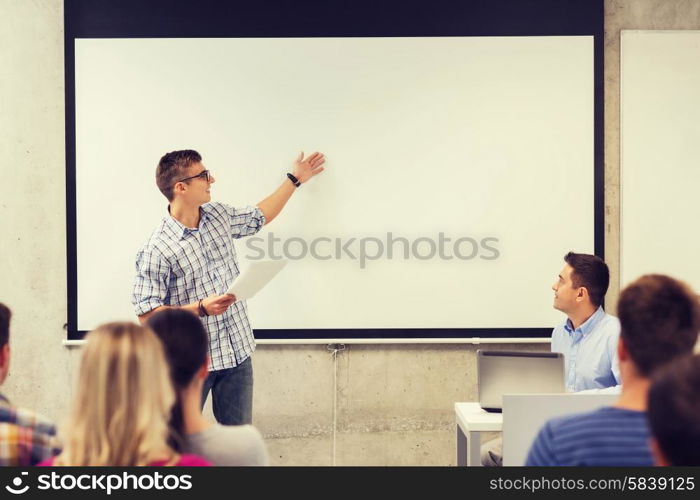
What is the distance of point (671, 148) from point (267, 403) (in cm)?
249

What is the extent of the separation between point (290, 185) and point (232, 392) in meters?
1.08

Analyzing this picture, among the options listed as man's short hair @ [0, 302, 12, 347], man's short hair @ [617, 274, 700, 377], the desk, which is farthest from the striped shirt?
man's short hair @ [0, 302, 12, 347]

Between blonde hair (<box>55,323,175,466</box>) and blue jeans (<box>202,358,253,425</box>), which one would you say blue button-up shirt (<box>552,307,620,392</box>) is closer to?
blue jeans (<box>202,358,253,425</box>)

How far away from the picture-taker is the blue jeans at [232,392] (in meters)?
3.51

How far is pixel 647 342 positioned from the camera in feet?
5.48

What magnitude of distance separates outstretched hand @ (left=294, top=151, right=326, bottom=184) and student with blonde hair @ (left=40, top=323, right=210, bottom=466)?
249 centimetres

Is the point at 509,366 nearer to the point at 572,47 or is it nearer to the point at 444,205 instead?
the point at 444,205

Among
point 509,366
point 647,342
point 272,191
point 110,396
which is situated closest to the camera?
point 110,396

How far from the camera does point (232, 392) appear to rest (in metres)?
3.52

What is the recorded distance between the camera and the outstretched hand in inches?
155

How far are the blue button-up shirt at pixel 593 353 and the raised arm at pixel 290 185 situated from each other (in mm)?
1514

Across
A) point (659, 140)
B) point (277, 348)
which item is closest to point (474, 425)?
point (277, 348)

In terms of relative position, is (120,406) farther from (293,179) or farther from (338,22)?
(338,22)
